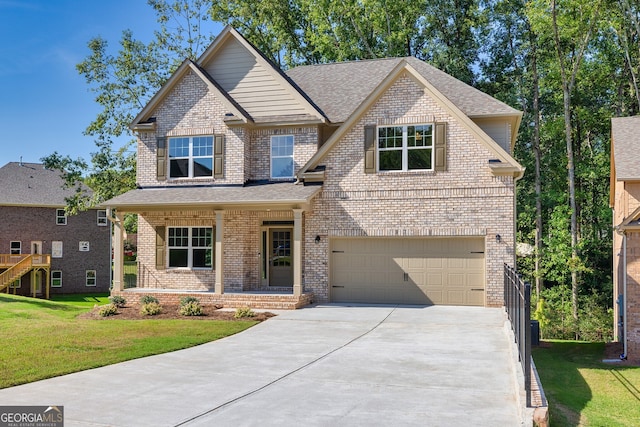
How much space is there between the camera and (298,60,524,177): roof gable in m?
17.5

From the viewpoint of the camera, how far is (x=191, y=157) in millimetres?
21297

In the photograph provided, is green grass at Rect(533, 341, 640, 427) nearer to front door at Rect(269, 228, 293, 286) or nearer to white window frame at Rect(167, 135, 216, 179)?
front door at Rect(269, 228, 293, 286)

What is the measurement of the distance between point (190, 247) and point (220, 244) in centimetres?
284

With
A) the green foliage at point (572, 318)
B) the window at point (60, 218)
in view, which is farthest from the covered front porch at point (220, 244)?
the window at point (60, 218)

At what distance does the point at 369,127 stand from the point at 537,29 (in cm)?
1369

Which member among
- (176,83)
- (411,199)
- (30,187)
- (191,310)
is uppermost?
(176,83)

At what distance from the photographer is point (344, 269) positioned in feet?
63.3

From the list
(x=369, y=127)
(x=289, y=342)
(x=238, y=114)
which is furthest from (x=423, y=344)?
(x=238, y=114)

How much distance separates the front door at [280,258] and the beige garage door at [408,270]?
1.95 m

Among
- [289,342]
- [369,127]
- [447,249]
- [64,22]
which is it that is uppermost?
[64,22]

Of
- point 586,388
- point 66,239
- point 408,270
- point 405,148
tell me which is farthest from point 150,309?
point 66,239

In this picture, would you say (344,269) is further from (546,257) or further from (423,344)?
(546,257)

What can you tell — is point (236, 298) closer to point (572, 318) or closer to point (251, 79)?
point (251, 79)

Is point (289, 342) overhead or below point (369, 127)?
below
